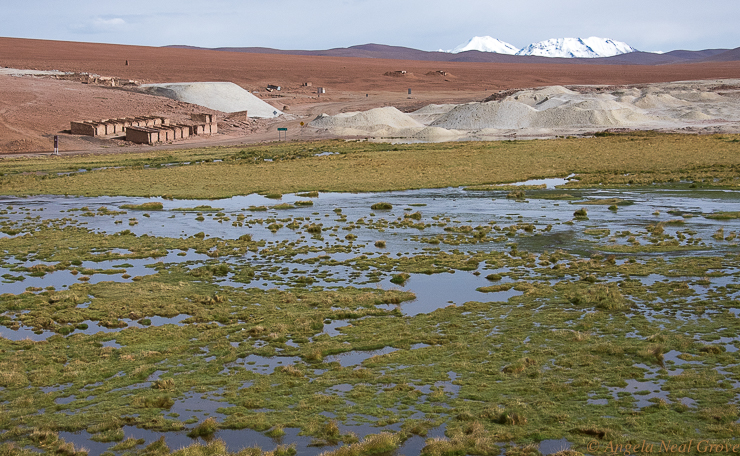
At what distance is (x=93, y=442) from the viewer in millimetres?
9570

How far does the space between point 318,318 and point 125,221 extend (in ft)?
50.6

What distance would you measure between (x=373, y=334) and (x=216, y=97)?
84014 millimetres

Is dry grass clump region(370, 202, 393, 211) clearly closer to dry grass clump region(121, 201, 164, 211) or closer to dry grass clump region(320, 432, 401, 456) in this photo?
dry grass clump region(121, 201, 164, 211)

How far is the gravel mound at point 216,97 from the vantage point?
90.6 meters

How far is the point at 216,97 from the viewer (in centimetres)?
9294

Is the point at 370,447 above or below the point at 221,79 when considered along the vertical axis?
below

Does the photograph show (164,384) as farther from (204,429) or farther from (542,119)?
(542,119)

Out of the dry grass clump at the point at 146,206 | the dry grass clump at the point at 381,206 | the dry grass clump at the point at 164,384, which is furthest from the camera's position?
the dry grass clump at the point at 146,206

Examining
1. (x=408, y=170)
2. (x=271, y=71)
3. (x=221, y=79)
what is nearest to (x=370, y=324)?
(x=408, y=170)

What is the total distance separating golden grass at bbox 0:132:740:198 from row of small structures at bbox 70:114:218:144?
10.2 meters

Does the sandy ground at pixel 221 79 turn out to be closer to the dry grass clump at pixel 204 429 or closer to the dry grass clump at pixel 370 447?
the dry grass clump at pixel 204 429

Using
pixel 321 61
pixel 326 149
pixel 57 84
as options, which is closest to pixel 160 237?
pixel 326 149

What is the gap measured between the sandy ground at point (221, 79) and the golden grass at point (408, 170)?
1755 centimetres

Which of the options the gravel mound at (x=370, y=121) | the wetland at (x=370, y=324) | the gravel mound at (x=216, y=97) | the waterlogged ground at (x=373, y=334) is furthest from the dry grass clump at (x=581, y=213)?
the gravel mound at (x=216, y=97)
